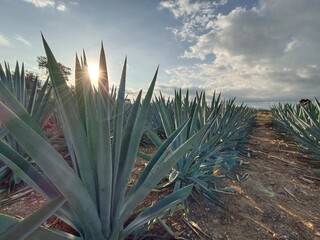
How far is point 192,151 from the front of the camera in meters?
2.19

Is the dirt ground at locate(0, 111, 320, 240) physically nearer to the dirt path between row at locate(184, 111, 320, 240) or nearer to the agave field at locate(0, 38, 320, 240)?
the dirt path between row at locate(184, 111, 320, 240)

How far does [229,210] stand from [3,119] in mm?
1741

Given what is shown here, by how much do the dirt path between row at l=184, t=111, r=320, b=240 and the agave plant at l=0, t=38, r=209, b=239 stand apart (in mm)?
752

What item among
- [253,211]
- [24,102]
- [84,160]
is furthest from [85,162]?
[24,102]

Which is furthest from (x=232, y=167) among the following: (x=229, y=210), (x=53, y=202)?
(x=53, y=202)

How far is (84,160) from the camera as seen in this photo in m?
0.92

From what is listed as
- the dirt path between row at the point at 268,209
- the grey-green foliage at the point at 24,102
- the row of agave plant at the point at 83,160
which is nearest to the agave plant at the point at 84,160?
the row of agave plant at the point at 83,160

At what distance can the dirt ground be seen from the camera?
156cm

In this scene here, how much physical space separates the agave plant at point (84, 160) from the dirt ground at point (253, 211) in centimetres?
56

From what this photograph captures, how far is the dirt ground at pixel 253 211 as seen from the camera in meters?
1.56

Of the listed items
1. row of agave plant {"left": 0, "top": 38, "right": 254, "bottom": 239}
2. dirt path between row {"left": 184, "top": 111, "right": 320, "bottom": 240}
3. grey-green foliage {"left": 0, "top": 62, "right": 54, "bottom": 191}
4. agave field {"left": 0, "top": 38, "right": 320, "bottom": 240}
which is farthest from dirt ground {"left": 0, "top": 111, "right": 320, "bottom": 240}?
row of agave plant {"left": 0, "top": 38, "right": 254, "bottom": 239}

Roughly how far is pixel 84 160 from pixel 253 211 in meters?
1.58

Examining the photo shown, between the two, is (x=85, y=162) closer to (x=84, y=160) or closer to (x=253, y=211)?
(x=84, y=160)

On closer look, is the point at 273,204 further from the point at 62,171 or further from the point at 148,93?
the point at 62,171
